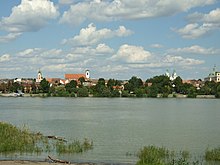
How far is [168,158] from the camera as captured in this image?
80.8ft

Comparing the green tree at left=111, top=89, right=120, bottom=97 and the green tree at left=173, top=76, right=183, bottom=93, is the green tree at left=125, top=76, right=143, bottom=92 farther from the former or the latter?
the green tree at left=173, top=76, right=183, bottom=93

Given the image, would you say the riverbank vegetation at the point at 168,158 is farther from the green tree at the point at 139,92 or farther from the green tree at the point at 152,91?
the green tree at the point at 152,91

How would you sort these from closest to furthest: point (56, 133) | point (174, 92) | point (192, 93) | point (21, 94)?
point (56, 133), point (192, 93), point (174, 92), point (21, 94)

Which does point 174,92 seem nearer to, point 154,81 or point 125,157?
point 154,81

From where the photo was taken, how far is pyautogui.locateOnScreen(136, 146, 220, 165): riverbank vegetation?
21734 millimetres

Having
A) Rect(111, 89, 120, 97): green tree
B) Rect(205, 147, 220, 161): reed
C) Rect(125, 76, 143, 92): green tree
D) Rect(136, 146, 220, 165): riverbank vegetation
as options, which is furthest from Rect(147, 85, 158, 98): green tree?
Rect(205, 147, 220, 161): reed

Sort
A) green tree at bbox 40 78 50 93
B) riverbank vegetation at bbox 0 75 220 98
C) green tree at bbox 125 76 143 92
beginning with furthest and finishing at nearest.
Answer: green tree at bbox 40 78 50 93 → green tree at bbox 125 76 143 92 → riverbank vegetation at bbox 0 75 220 98

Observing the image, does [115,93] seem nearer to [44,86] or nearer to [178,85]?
A: [178,85]

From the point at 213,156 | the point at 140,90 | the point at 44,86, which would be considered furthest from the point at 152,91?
the point at 213,156

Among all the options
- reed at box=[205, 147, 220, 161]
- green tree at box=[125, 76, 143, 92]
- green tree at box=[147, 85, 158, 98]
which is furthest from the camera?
green tree at box=[125, 76, 143, 92]

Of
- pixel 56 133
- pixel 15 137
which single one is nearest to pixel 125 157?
pixel 15 137

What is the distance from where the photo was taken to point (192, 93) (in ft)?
546

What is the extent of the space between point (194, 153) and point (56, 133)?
600 inches

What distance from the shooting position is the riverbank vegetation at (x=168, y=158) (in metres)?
21.7
